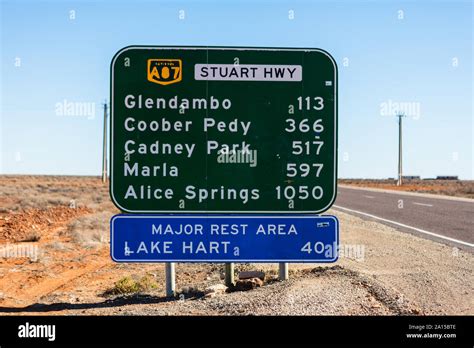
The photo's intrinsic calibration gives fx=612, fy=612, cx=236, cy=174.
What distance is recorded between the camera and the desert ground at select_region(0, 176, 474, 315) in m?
7.00

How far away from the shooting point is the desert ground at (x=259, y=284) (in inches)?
276

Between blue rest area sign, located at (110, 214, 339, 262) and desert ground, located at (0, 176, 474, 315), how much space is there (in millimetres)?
564

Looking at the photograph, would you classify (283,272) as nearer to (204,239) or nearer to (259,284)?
(259,284)

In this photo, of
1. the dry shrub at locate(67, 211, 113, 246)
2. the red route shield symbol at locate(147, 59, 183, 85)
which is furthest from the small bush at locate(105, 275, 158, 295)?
the dry shrub at locate(67, 211, 113, 246)

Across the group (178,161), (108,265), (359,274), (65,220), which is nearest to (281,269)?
(359,274)

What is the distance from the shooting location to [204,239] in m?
7.21

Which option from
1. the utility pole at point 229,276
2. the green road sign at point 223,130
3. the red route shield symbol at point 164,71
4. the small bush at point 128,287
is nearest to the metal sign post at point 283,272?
the utility pole at point 229,276

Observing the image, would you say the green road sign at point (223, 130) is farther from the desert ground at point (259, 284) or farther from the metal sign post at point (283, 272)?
the metal sign post at point (283, 272)

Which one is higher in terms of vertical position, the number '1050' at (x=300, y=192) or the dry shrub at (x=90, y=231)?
the number '1050' at (x=300, y=192)

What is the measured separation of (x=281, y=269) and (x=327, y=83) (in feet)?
8.96

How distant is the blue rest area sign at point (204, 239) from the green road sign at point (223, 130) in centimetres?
14

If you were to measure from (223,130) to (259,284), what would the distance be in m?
2.35

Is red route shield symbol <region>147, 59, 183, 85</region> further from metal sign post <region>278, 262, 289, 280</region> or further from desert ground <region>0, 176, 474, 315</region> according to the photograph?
metal sign post <region>278, 262, 289, 280</region>

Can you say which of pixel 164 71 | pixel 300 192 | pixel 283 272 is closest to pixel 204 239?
pixel 300 192
